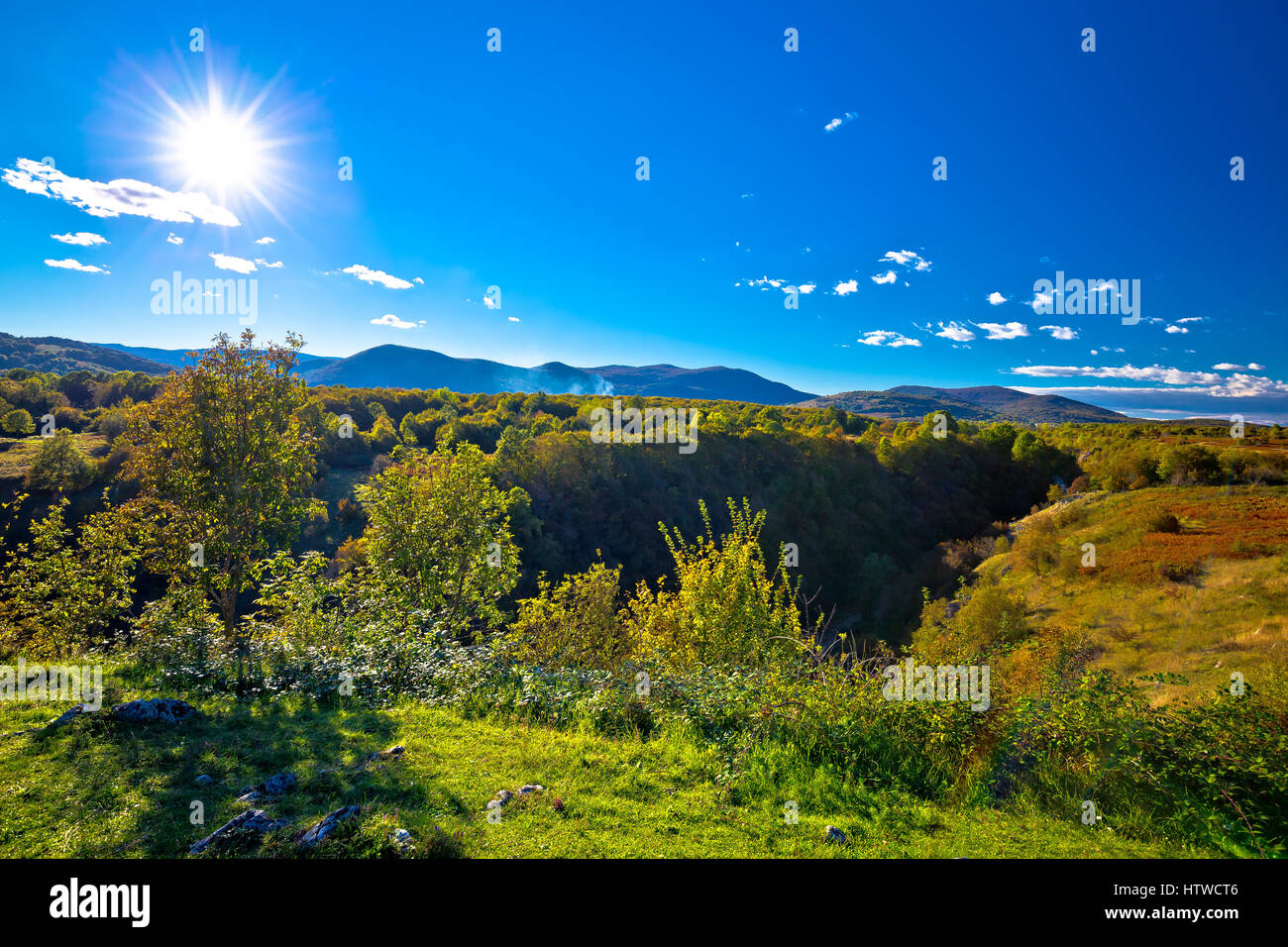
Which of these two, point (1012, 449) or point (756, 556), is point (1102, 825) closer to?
point (756, 556)

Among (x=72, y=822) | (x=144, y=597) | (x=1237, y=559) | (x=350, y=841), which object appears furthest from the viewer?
(x=144, y=597)

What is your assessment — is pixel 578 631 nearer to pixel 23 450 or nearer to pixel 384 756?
pixel 384 756

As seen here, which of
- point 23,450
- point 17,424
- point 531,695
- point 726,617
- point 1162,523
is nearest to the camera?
point 531,695

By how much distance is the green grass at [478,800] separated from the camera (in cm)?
436

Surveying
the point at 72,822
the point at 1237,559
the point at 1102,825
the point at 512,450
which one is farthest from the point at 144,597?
the point at 1237,559

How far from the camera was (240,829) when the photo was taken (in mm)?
4031

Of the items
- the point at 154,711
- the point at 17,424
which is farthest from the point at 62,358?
the point at 154,711

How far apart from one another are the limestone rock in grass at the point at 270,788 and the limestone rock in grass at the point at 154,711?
2717 millimetres

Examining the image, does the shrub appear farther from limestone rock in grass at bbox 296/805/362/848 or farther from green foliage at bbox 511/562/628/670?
limestone rock in grass at bbox 296/805/362/848

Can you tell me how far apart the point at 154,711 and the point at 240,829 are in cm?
436

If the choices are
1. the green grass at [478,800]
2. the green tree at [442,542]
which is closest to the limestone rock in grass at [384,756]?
the green grass at [478,800]
